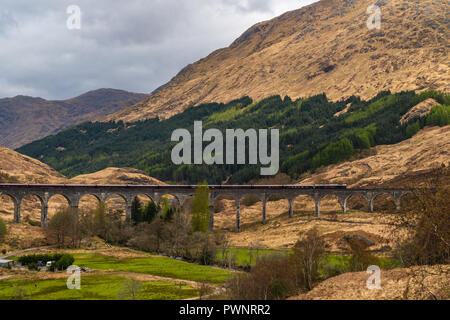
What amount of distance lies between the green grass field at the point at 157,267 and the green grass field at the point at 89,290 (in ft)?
19.8

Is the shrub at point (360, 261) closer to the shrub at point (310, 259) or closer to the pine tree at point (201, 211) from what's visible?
the shrub at point (310, 259)

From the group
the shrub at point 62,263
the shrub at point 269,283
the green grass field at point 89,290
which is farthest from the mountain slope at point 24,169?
the shrub at point 269,283

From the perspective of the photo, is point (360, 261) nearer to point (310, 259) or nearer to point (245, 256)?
point (310, 259)

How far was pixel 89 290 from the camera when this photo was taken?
147ft

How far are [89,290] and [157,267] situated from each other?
56.6 feet

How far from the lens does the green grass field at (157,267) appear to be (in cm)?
5488

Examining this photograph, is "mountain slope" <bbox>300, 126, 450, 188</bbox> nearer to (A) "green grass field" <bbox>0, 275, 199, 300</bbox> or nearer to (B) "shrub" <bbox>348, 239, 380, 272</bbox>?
(B) "shrub" <bbox>348, 239, 380, 272</bbox>

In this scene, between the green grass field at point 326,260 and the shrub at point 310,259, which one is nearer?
the shrub at point 310,259

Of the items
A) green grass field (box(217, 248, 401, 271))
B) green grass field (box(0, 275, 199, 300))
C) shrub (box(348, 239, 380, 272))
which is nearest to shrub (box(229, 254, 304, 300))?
green grass field (box(217, 248, 401, 271))

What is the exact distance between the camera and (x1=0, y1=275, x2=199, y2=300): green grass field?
4103 cm

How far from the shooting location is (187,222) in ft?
262

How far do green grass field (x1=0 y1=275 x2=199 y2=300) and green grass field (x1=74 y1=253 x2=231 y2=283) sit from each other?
604 centimetres

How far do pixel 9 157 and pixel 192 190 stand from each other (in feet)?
349
